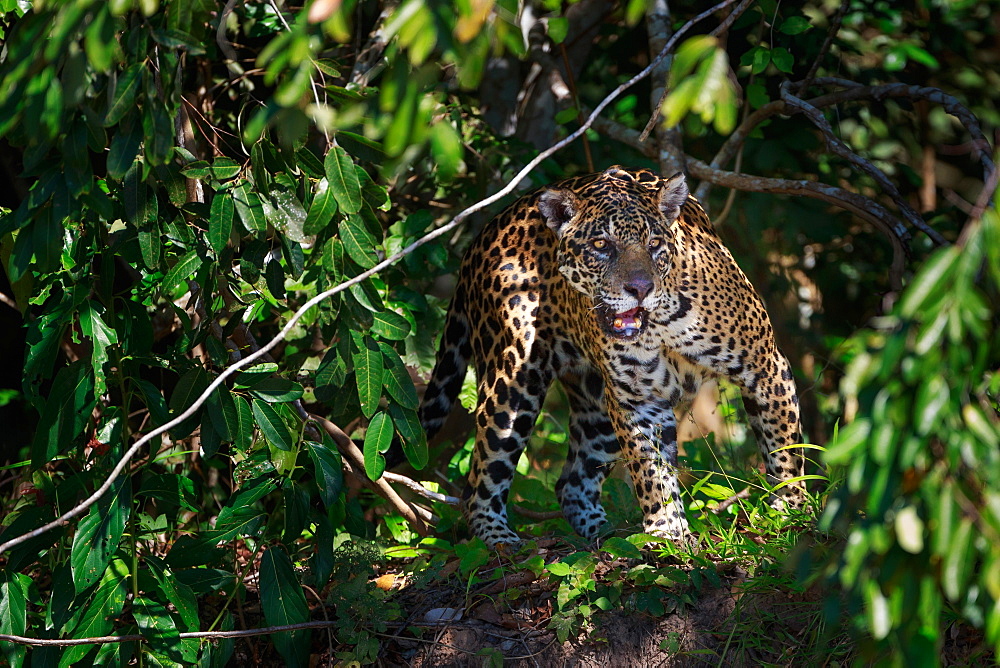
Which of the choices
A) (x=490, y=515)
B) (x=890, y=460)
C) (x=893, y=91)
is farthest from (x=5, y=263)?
(x=893, y=91)

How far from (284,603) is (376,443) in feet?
2.49

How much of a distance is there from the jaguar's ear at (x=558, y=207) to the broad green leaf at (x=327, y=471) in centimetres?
151

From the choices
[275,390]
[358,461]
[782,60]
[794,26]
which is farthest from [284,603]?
[794,26]

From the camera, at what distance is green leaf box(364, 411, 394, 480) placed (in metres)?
4.15

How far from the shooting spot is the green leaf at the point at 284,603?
4.21 metres

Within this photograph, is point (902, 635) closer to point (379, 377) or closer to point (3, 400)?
point (379, 377)

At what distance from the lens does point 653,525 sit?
15.5 feet

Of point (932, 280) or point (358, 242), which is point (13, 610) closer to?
point (358, 242)

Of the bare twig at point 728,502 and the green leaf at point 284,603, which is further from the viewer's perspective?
the bare twig at point 728,502

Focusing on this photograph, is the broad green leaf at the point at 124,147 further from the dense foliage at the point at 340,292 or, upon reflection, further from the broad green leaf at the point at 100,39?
the broad green leaf at the point at 100,39

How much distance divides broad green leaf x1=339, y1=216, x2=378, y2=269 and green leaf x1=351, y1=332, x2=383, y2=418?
1.23 ft

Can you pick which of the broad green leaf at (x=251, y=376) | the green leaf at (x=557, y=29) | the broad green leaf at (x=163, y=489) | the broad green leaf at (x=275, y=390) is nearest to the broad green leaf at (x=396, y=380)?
the broad green leaf at (x=275, y=390)

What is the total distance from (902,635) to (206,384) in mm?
2827

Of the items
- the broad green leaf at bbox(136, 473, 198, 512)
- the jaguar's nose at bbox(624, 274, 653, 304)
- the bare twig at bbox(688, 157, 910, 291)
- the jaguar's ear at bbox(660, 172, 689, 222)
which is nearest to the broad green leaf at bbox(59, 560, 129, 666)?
the broad green leaf at bbox(136, 473, 198, 512)
